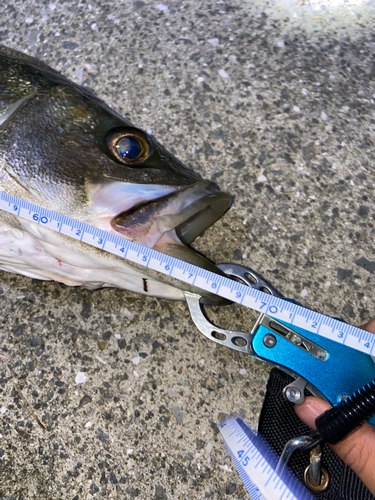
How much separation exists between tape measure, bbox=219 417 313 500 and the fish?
16.8 inches

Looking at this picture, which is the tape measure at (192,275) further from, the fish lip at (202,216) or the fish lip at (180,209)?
the fish lip at (202,216)

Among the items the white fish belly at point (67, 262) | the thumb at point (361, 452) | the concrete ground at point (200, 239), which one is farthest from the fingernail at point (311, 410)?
the white fish belly at point (67, 262)

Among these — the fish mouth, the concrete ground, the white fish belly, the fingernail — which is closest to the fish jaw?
the fish mouth

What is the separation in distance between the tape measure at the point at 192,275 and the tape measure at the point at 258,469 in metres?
0.38

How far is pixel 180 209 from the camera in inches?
46.8

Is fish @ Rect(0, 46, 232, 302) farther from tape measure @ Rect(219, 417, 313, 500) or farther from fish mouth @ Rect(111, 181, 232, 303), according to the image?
tape measure @ Rect(219, 417, 313, 500)

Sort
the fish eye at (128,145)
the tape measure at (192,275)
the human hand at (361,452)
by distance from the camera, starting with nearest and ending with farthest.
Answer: the human hand at (361,452) → the tape measure at (192,275) → the fish eye at (128,145)

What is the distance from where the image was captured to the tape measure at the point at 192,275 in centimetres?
112

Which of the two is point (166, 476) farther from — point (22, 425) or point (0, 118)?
point (0, 118)

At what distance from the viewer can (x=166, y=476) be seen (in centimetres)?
128

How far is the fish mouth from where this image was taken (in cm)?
112

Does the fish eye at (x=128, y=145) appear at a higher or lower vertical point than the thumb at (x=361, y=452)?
higher

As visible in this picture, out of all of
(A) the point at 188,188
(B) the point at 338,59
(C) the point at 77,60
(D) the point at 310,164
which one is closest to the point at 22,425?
(A) the point at 188,188

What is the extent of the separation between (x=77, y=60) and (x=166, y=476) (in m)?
1.91
